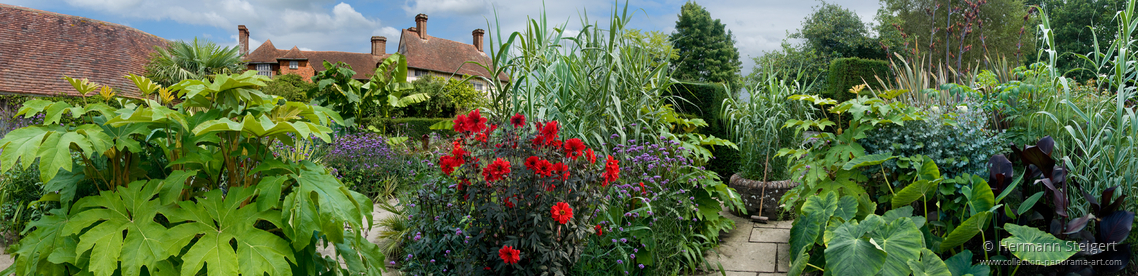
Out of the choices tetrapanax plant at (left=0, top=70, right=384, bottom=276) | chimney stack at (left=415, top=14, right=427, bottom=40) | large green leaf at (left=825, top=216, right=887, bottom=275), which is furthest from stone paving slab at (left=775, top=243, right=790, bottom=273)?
chimney stack at (left=415, top=14, right=427, bottom=40)

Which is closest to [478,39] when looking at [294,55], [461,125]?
[294,55]

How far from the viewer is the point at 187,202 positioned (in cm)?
163

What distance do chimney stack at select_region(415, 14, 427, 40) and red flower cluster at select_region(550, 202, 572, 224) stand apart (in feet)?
98.5

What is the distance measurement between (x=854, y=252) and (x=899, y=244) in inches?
8.0

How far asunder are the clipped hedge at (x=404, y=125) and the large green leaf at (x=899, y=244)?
7.74 metres

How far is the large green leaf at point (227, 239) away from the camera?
1495 mm

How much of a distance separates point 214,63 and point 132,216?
1888 centimetres

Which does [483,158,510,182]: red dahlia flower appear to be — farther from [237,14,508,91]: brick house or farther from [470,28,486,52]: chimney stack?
[470,28,486,52]: chimney stack

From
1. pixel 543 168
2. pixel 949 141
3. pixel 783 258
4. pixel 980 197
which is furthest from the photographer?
pixel 783 258

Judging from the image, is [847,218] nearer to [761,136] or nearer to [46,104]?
[761,136]

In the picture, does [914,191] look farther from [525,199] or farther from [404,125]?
[404,125]

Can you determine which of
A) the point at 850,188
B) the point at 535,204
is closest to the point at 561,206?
the point at 535,204

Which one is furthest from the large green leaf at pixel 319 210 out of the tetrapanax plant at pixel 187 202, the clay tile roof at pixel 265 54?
the clay tile roof at pixel 265 54

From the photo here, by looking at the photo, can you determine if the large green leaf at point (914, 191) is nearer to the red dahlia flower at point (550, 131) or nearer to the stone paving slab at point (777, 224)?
the stone paving slab at point (777, 224)
